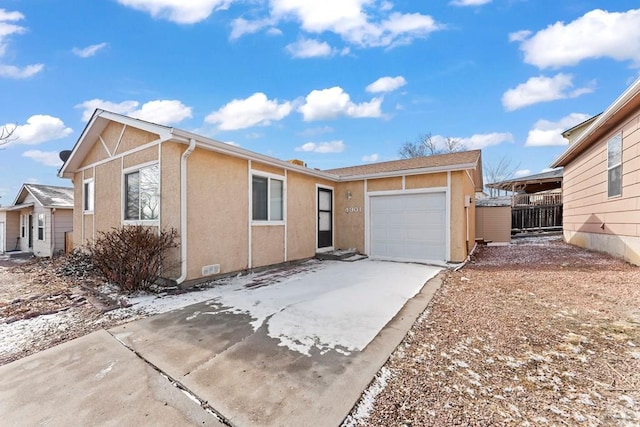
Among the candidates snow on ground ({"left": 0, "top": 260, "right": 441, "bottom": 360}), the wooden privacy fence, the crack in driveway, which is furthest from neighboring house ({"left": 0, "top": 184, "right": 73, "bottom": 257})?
the wooden privacy fence

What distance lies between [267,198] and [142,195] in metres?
2.91

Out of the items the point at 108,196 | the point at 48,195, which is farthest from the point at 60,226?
the point at 108,196

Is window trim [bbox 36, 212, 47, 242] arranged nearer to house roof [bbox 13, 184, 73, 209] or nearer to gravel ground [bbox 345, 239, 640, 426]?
house roof [bbox 13, 184, 73, 209]

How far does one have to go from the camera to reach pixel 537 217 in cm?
1530

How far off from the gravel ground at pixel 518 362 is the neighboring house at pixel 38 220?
15.7 meters

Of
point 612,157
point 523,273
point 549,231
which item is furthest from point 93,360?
point 549,231

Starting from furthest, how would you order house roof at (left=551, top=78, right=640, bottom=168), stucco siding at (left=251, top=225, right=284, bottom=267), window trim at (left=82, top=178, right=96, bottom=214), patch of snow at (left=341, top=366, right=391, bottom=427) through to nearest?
window trim at (left=82, top=178, right=96, bottom=214), stucco siding at (left=251, top=225, right=284, bottom=267), house roof at (left=551, top=78, right=640, bottom=168), patch of snow at (left=341, top=366, right=391, bottom=427)

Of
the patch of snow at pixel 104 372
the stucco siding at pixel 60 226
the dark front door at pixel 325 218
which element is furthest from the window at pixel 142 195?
the stucco siding at pixel 60 226

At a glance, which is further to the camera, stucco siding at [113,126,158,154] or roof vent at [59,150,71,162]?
roof vent at [59,150,71,162]

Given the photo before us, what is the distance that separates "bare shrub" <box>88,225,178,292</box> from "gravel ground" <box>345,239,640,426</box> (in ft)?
15.3

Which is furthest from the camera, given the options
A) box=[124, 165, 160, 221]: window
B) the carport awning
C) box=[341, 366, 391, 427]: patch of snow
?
the carport awning

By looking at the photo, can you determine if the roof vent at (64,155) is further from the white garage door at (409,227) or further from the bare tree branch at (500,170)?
the bare tree branch at (500,170)

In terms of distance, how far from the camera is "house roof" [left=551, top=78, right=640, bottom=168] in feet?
18.0

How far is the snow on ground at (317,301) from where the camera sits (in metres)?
3.26
